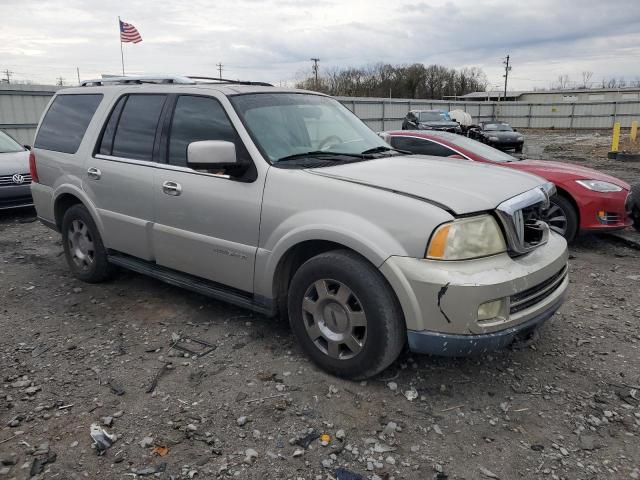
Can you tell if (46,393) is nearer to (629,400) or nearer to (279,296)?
(279,296)

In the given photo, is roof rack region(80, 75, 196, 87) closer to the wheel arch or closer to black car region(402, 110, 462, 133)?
the wheel arch

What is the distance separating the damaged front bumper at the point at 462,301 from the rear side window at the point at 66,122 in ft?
11.3

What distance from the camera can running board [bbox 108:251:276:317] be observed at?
11.6 ft

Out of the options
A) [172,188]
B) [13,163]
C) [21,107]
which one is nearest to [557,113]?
[21,107]

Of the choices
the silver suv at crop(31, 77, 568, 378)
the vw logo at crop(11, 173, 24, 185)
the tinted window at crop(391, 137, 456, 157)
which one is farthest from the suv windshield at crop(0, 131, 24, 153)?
the tinted window at crop(391, 137, 456, 157)

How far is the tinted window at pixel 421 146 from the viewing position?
7277mm

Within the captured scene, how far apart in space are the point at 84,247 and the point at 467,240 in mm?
3765

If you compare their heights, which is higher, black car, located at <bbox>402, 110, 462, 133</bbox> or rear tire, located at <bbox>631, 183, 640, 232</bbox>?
black car, located at <bbox>402, 110, 462, 133</bbox>

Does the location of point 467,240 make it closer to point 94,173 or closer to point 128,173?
point 128,173

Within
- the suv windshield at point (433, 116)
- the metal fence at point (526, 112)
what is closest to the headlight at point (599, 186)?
the suv windshield at point (433, 116)

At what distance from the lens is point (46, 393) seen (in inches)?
124

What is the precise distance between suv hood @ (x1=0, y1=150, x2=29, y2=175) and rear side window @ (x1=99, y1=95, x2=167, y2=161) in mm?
4568

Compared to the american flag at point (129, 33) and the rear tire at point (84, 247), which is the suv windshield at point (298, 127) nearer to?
the rear tire at point (84, 247)

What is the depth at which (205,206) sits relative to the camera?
365 cm
